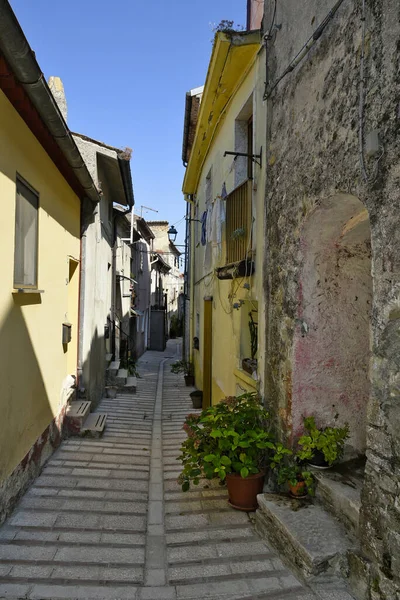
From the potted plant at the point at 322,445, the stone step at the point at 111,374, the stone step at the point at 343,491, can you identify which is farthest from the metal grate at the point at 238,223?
the stone step at the point at 111,374

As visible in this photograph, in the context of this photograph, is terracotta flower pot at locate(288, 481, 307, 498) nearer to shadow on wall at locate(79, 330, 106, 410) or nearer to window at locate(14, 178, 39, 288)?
window at locate(14, 178, 39, 288)

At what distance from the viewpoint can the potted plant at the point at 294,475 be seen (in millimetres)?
3732

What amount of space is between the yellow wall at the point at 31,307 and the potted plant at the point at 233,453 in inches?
66.1

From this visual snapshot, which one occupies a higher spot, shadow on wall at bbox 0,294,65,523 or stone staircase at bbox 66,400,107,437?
shadow on wall at bbox 0,294,65,523

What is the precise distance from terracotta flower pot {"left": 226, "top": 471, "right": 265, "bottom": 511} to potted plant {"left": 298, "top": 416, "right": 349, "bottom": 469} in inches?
20.4

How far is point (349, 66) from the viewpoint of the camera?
3221mm

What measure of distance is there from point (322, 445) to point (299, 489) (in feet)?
1.40

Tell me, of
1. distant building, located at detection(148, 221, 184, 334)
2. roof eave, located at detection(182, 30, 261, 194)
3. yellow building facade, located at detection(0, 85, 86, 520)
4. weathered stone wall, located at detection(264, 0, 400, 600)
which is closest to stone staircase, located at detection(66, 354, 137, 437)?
yellow building facade, located at detection(0, 85, 86, 520)

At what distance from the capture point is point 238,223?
6.38m

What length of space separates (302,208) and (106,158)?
228 inches

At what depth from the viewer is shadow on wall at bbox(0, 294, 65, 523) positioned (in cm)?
372

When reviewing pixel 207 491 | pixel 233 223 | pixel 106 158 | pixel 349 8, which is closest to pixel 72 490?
pixel 207 491

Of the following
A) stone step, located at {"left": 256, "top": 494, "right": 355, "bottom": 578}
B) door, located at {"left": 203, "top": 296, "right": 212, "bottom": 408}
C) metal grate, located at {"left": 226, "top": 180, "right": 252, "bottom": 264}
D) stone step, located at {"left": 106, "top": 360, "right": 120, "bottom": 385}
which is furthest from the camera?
stone step, located at {"left": 106, "top": 360, "right": 120, "bottom": 385}

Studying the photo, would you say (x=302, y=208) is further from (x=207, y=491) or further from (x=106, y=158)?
Answer: (x=106, y=158)
